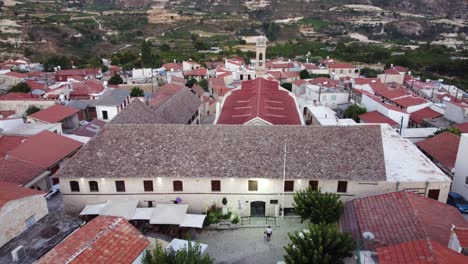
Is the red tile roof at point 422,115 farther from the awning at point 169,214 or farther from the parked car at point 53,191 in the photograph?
the parked car at point 53,191

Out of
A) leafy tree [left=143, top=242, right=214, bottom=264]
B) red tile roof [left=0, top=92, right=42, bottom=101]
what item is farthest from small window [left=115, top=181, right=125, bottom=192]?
red tile roof [left=0, top=92, right=42, bottom=101]

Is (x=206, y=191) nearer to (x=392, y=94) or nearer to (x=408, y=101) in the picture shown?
(x=408, y=101)

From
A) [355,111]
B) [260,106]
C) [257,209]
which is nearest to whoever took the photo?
[257,209]

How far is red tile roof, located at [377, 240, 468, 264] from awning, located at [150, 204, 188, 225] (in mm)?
12453

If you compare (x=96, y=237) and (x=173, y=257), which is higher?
(x=96, y=237)

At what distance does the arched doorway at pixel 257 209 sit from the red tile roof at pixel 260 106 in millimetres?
8036

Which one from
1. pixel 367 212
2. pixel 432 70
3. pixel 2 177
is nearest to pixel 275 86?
pixel 367 212

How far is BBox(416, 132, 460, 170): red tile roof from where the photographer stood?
32281mm

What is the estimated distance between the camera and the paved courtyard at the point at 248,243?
23.3 metres

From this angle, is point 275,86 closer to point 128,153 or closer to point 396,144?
point 396,144

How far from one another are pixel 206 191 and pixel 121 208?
5.90 meters

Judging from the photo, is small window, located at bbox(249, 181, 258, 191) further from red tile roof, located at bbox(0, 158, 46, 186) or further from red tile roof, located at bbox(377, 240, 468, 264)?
red tile roof, located at bbox(0, 158, 46, 186)

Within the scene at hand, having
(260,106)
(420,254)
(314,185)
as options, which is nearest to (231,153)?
(314,185)

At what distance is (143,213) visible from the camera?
25.2 m
